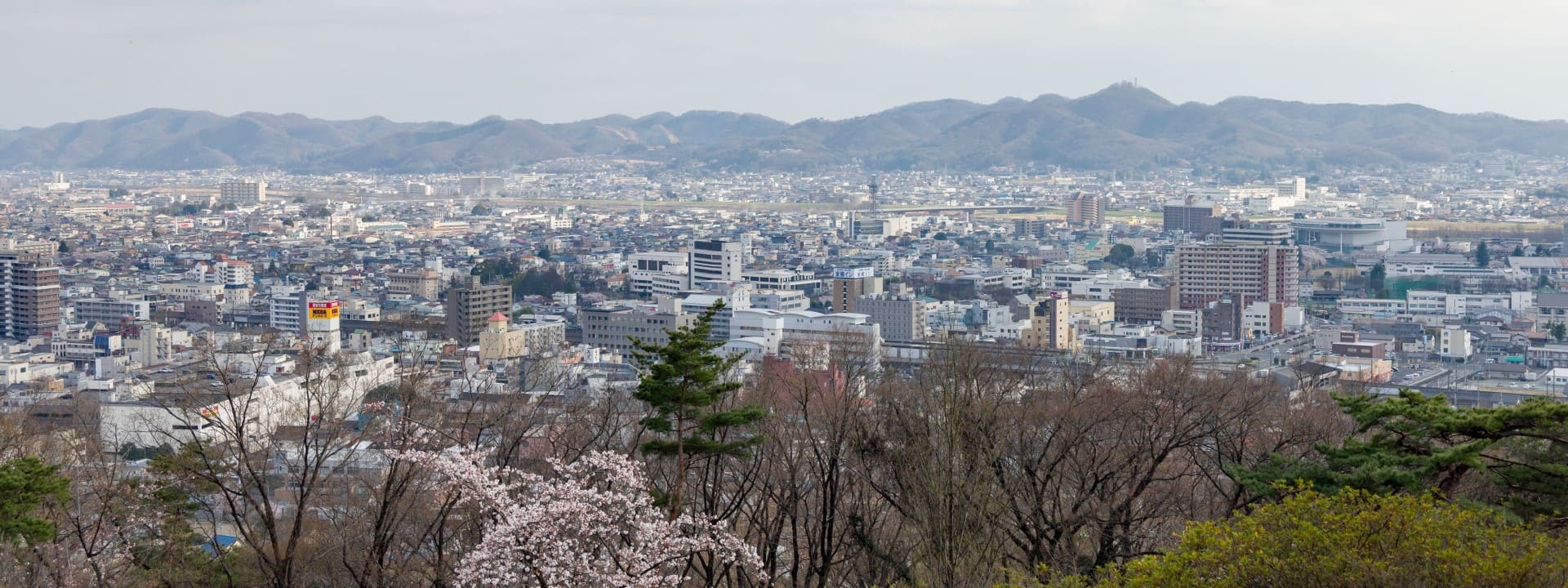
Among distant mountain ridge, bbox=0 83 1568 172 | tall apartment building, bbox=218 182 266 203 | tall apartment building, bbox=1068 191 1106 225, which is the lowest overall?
tall apartment building, bbox=1068 191 1106 225

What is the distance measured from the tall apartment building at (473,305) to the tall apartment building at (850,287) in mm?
4598

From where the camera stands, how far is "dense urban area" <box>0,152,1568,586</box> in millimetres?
4715

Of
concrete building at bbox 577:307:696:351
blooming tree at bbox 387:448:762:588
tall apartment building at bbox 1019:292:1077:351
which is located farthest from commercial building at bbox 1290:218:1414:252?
blooming tree at bbox 387:448:762:588

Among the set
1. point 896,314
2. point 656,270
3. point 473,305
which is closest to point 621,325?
point 473,305

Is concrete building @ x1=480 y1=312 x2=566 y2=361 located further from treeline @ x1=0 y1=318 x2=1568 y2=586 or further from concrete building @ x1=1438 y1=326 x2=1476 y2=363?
concrete building @ x1=1438 y1=326 x2=1476 y2=363

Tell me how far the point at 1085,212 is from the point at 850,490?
139 ft

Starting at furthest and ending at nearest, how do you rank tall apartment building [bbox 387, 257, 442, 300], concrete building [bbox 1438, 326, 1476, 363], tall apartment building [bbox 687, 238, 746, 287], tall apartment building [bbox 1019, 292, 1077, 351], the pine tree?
Answer: tall apartment building [bbox 687, 238, 746, 287], tall apartment building [bbox 387, 257, 442, 300], tall apartment building [bbox 1019, 292, 1077, 351], concrete building [bbox 1438, 326, 1476, 363], the pine tree

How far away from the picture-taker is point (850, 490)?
6109 mm

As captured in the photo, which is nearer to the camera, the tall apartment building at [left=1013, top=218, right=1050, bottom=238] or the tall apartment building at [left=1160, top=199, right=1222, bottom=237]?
the tall apartment building at [left=1160, top=199, right=1222, bottom=237]

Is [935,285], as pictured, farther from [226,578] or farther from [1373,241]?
[226,578]

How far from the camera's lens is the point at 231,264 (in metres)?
29.5

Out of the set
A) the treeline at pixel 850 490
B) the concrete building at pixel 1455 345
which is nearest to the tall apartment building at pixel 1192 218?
the concrete building at pixel 1455 345

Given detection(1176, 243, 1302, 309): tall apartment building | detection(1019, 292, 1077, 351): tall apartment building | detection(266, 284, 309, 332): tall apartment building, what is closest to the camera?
detection(1019, 292, 1077, 351): tall apartment building

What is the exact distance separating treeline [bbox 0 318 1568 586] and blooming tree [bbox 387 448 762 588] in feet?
0.04
